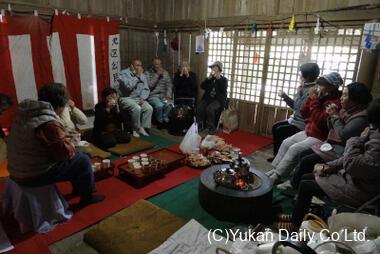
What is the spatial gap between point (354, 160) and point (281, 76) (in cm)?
315

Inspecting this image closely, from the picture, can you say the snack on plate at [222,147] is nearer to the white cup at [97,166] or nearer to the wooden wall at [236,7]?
the white cup at [97,166]

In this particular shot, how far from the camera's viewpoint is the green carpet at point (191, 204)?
8.27ft

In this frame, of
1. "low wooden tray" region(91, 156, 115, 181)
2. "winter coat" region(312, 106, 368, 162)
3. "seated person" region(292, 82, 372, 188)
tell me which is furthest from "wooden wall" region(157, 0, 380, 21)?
"low wooden tray" region(91, 156, 115, 181)

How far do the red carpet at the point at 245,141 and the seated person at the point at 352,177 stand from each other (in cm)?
196

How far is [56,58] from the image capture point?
4609 mm

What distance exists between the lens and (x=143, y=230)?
7.53 feet

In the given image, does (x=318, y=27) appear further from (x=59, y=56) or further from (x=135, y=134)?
(x=59, y=56)

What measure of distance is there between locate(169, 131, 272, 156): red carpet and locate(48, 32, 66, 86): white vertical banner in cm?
234

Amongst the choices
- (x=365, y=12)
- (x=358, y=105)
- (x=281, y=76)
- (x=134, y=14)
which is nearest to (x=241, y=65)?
(x=281, y=76)

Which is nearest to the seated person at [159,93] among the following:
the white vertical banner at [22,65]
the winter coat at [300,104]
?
the white vertical banner at [22,65]

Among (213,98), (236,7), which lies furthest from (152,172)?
(236,7)

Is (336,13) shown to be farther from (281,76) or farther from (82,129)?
(82,129)

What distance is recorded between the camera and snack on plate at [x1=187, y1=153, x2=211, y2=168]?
363 cm

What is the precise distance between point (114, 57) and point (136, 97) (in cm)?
101
